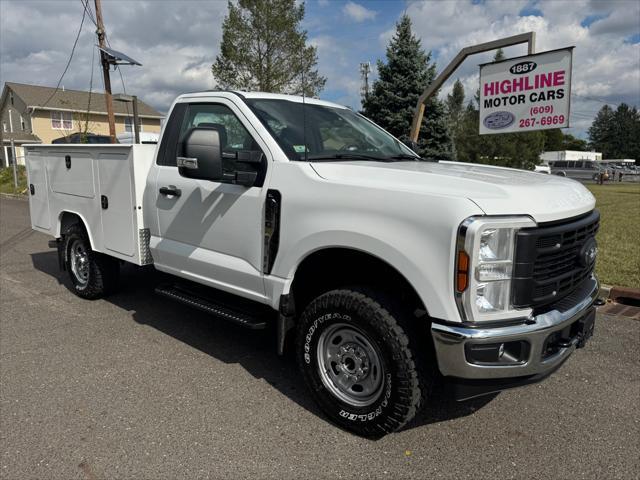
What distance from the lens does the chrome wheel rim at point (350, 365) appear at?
2994mm

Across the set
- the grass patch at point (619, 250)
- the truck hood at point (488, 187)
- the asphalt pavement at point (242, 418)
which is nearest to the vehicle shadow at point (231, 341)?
the asphalt pavement at point (242, 418)

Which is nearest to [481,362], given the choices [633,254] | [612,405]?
[612,405]

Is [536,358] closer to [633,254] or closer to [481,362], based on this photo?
[481,362]

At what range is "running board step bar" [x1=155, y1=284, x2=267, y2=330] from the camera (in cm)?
357

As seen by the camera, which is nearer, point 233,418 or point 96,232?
point 233,418

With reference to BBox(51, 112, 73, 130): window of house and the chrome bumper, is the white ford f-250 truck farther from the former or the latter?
BBox(51, 112, 73, 130): window of house

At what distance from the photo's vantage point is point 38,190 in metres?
6.11

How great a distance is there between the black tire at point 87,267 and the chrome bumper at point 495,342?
13.3ft

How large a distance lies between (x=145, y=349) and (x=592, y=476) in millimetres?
3359

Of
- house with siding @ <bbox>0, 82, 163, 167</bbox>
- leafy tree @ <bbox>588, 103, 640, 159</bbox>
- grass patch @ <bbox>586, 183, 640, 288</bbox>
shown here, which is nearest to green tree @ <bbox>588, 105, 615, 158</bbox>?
leafy tree @ <bbox>588, 103, 640, 159</bbox>

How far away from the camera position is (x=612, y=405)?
3418 mm

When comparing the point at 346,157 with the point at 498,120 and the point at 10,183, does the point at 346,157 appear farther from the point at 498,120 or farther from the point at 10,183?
the point at 10,183

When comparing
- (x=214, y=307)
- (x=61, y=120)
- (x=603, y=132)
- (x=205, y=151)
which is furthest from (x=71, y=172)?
(x=603, y=132)

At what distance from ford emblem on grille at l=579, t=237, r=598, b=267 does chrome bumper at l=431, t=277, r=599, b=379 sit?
17.4 inches
